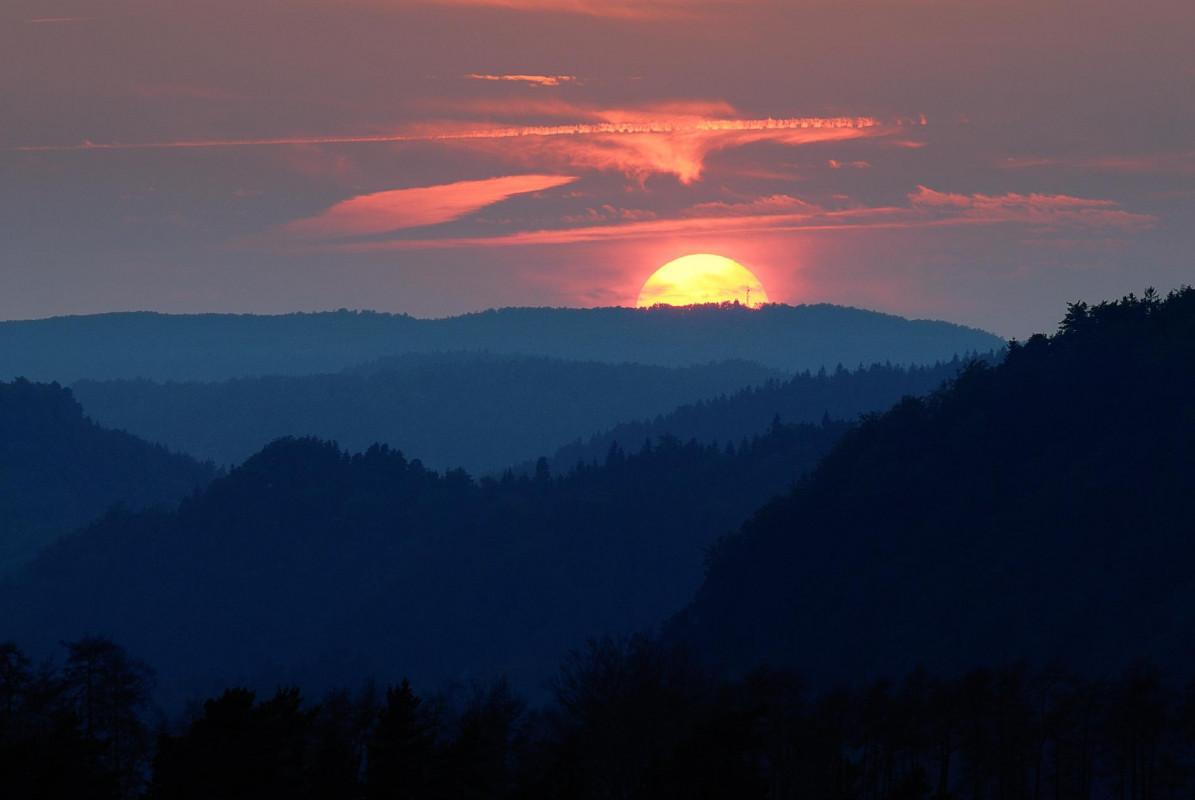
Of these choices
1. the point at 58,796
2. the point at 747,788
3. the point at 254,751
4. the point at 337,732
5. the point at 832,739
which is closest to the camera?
the point at 58,796

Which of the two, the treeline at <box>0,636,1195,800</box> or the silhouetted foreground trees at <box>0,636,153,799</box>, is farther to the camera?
the silhouetted foreground trees at <box>0,636,153,799</box>

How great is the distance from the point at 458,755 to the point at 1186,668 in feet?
383

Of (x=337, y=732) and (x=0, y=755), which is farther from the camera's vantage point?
(x=337, y=732)

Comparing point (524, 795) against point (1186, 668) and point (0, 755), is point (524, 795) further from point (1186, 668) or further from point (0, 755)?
point (1186, 668)

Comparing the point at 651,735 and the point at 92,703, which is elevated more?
the point at 651,735

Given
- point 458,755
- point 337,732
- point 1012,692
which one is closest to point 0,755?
point 458,755

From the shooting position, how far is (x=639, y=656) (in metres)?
137

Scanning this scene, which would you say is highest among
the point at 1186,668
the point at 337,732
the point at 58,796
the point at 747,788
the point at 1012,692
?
the point at 1186,668

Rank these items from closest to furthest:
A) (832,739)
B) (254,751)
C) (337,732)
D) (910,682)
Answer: (254,751) → (337,732) → (832,739) → (910,682)

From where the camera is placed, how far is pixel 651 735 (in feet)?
384

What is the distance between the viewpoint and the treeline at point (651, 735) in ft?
273

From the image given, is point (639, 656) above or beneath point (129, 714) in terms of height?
above

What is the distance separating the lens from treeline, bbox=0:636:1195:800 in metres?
83.1

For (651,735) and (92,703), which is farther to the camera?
(651,735)
